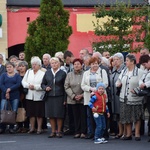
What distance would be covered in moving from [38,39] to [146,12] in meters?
5.30

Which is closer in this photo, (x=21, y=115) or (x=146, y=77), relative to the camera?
(x=146, y=77)

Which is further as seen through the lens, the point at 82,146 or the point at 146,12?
the point at 146,12

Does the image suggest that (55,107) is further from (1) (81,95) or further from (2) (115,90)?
(2) (115,90)

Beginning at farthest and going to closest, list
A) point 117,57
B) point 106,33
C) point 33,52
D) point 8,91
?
point 106,33 < point 33,52 < point 8,91 < point 117,57

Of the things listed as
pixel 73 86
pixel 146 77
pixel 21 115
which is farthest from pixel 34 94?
pixel 146 77

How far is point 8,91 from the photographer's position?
17.3 m

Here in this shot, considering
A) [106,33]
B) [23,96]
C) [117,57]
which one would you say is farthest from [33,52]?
[117,57]

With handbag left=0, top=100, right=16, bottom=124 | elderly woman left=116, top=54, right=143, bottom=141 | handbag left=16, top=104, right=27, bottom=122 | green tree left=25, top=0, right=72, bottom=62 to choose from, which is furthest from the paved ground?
green tree left=25, top=0, right=72, bottom=62

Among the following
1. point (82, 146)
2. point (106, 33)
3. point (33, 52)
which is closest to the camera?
point (82, 146)

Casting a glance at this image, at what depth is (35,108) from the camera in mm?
17188

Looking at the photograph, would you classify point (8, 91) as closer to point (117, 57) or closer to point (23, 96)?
point (23, 96)

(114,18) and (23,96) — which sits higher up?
(114,18)

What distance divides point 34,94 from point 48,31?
1004 centimetres

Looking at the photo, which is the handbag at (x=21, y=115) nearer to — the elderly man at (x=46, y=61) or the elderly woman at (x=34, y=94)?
the elderly woman at (x=34, y=94)
